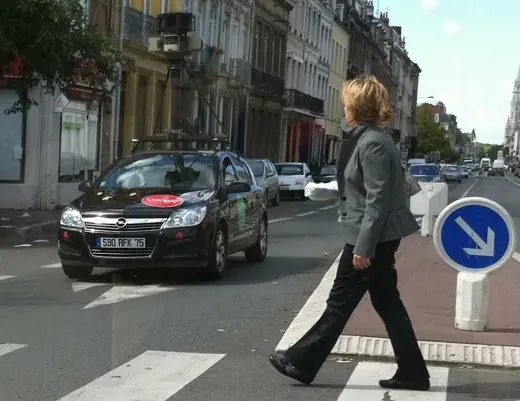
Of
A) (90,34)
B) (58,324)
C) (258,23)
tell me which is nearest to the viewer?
(58,324)

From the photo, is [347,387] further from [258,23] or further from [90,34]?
[258,23]

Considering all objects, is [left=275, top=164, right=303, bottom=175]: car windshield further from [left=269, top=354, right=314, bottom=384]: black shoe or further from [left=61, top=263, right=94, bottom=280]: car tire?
[left=269, top=354, right=314, bottom=384]: black shoe

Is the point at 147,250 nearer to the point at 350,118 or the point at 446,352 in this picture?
the point at 446,352

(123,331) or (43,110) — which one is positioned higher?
(43,110)

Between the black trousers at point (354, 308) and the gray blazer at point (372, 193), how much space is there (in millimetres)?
151

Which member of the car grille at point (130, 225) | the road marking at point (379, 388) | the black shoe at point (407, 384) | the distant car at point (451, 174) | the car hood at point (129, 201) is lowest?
the distant car at point (451, 174)

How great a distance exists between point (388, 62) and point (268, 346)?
11040cm

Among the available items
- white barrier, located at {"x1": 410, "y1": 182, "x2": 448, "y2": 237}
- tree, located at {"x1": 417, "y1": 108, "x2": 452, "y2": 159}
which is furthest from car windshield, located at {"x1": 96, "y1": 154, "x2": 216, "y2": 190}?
tree, located at {"x1": 417, "y1": 108, "x2": 452, "y2": 159}

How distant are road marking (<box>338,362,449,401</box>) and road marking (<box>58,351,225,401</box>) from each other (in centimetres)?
104

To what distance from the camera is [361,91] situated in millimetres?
6270

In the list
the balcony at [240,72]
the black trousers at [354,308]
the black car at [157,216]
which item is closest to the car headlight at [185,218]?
the black car at [157,216]

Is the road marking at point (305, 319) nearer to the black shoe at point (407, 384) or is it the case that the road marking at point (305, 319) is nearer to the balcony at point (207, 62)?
the black shoe at point (407, 384)

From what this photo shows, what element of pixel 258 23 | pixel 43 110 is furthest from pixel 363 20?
pixel 43 110

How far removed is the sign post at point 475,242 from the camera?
7863 millimetres
